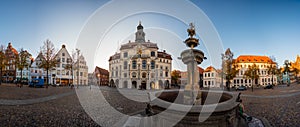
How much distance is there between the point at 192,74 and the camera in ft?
23.5

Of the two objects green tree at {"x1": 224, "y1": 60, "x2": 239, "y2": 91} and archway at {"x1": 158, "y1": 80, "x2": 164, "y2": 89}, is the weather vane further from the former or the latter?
archway at {"x1": 158, "y1": 80, "x2": 164, "y2": 89}

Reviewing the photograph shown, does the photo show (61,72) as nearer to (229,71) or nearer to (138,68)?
(138,68)

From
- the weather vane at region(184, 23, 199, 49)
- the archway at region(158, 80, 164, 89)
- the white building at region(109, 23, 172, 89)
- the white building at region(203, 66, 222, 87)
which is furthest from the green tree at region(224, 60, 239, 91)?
the weather vane at region(184, 23, 199, 49)

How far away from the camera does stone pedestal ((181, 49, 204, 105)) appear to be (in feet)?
21.1

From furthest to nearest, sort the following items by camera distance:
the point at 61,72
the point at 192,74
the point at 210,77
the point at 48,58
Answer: the point at 210,77 < the point at 61,72 < the point at 48,58 < the point at 192,74

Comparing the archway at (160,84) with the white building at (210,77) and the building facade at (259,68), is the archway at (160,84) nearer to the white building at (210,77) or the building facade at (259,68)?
the white building at (210,77)

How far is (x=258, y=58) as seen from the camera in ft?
226

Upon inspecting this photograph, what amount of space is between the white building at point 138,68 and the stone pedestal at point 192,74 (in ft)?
110

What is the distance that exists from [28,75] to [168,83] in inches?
1960

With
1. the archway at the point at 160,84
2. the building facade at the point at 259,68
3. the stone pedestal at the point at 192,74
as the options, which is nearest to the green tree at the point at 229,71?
the archway at the point at 160,84

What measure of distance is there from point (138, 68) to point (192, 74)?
35.2 m

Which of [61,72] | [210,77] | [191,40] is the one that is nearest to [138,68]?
[61,72]

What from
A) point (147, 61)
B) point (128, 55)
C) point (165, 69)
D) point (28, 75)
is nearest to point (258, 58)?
point (165, 69)

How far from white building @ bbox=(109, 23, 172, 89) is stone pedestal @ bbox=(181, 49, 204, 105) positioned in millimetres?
33603
